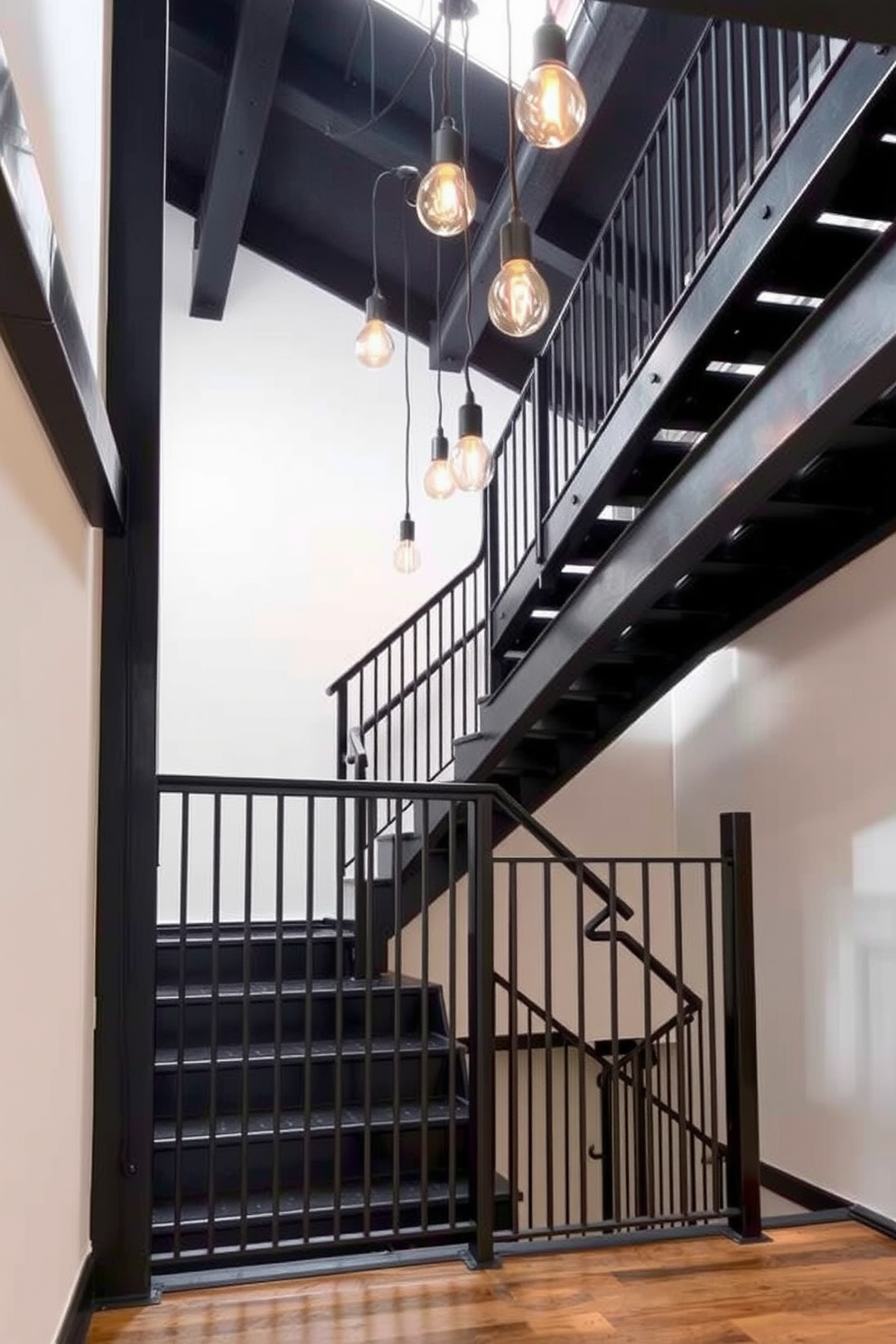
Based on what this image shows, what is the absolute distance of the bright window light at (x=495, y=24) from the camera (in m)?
5.17

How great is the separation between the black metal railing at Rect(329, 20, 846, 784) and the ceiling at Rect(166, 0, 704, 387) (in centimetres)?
58

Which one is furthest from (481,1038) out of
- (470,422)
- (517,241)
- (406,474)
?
(406,474)

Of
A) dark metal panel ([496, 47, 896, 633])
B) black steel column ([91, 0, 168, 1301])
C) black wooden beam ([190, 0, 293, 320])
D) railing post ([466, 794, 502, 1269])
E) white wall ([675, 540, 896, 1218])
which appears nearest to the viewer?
dark metal panel ([496, 47, 896, 633])

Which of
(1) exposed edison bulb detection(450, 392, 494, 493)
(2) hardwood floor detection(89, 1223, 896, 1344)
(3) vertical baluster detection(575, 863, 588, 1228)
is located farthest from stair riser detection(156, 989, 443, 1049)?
(1) exposed edison bulb detection(450, 392, 494, 493)

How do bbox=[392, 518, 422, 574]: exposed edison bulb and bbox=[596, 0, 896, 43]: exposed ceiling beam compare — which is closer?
bbox=[596, 0, 896, 43]: exposed ceiling beam

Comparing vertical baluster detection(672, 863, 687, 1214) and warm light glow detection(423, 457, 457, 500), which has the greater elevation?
warm light glow detection(423, 457, 457, 500)

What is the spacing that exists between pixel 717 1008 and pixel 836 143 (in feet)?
13.2

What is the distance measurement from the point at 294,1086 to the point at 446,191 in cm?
334

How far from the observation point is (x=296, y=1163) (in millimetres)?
4102

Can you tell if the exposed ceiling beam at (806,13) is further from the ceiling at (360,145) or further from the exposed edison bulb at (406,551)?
the exposed edison bulb at (406,551)

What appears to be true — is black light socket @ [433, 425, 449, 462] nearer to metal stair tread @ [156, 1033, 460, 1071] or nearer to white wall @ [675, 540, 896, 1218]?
white wall @ [675, 540, 896, 1218]

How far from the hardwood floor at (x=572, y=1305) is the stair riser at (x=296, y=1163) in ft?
2.93

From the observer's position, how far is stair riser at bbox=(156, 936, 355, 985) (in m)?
5.06

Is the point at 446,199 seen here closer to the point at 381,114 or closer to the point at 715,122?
the point at 715,122
